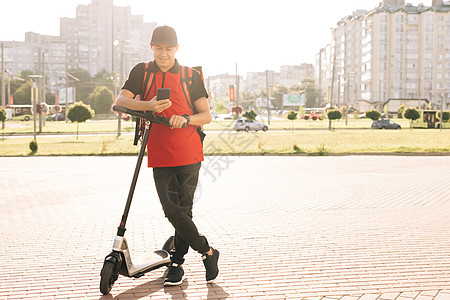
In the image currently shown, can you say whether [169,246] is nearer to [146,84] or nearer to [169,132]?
[169,132]

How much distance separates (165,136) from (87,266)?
148 centimetres

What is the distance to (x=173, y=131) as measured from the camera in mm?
3641

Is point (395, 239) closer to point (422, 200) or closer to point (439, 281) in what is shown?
point (439, 281)

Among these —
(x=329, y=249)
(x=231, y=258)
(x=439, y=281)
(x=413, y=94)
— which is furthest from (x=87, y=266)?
(x=413, y=94)

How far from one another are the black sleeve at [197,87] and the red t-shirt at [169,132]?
0.30ft

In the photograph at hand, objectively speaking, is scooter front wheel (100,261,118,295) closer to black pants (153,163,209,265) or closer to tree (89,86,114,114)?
black pants (153,163,209,265)

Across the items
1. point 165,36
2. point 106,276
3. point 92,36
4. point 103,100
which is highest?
point 92,36

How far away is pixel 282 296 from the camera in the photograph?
359cm

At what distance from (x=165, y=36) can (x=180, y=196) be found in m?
1.12

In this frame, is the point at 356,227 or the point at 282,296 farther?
the point at 356,227

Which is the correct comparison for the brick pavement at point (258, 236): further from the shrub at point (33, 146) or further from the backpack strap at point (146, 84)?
the shrub at point (33, 146)

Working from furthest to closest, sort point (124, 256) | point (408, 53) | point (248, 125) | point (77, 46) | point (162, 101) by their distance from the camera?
point (77, 46) → point (408, 53) → point (248, 125) → point (124, 256) → point (162, 101)

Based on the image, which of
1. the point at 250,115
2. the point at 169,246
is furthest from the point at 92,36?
the point at 169,246

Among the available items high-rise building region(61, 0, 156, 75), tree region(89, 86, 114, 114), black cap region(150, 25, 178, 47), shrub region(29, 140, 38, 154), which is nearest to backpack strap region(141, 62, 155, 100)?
black cap region(150, 25, 178, 47)
